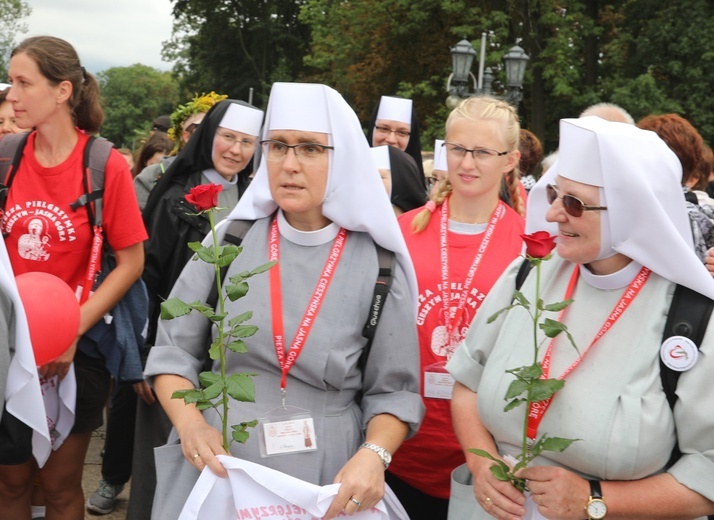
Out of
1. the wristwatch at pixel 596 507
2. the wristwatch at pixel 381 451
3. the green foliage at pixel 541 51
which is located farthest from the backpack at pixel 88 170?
the green foliage at pixel 541 51

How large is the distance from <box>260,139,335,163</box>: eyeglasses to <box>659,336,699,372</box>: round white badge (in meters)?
1.30

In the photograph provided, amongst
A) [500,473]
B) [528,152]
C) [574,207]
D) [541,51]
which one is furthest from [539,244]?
[541,51]

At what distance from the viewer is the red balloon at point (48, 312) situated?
3.70 m

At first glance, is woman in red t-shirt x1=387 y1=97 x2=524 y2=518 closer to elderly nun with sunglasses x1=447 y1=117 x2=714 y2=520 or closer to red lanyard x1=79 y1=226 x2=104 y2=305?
elderly nun with sunglasses x1=447 y1=117 x2=714 y2=520

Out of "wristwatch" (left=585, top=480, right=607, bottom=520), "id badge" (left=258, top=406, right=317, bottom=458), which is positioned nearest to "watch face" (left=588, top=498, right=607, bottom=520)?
"wristwatch" (left=585, top=480, right=607, bottom=520)

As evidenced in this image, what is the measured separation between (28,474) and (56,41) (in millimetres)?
1966

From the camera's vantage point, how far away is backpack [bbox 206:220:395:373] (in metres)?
3.24

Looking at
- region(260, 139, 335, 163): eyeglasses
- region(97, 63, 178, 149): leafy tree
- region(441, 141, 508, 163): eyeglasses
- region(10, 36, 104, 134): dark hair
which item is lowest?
region(97, 63, 178, 149): leafy tree

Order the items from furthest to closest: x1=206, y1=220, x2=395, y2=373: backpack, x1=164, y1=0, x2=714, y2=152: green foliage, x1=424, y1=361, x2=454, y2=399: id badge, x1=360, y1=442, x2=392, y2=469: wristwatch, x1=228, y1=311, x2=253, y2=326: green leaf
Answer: x1=164, y1=0, x2=714, y2=152: green foliage
x1=424, y1=361, x2=454, y2=399: id badge
x1=206, y1=220, x2=395, y2=373: backpack
x1=360, y1=442, x2=392, y2=469: wristwatch
x1=228, y1=311, x2=253, y2=326: green leaf

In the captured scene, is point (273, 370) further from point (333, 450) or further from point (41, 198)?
point (41, 198)

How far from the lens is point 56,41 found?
4.35m

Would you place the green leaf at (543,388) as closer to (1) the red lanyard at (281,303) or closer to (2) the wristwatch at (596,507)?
(2) the wristwatch at (596,507)

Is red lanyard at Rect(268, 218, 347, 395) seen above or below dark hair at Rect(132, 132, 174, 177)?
above

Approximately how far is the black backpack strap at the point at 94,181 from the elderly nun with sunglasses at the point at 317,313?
43.8 inches
